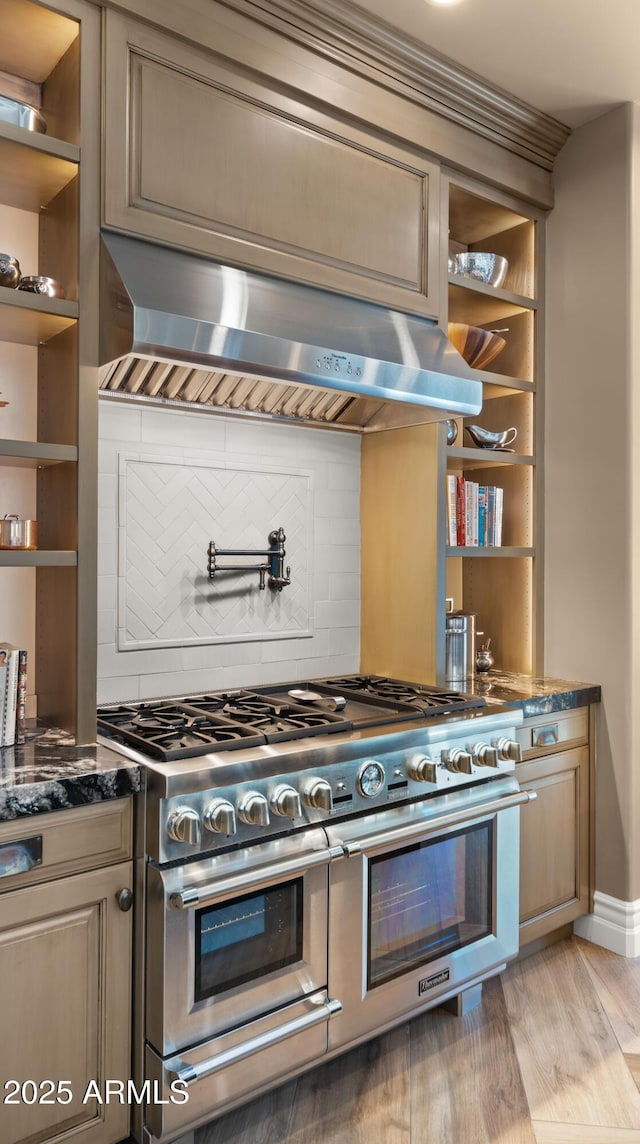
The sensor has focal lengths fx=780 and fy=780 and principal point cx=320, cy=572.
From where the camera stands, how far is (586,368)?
290 cm

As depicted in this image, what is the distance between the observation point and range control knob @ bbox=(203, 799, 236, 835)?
5.52ft

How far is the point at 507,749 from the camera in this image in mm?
2369

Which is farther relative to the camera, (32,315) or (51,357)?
(51,357)

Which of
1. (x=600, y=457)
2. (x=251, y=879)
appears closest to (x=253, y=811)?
(x=251, y=879)

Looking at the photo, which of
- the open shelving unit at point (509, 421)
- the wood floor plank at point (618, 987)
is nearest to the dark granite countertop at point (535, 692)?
the open shelving unit at point (509, 421)

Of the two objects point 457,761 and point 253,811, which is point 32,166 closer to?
point 253,811

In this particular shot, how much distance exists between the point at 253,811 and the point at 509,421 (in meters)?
2.03

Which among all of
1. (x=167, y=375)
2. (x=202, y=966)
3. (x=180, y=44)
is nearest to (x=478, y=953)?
(x=202, y=966)

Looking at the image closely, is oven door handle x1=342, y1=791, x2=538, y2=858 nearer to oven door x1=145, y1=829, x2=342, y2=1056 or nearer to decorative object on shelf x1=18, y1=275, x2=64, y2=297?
oven door x1=145, y1=829, x2=342, y2=1056

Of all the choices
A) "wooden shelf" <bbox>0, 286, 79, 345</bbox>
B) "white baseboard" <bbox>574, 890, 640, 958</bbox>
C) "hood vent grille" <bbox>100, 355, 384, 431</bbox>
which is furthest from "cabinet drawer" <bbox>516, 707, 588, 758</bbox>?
"wooden shelf" <bbox>0, 286, 79, 345</bbox>

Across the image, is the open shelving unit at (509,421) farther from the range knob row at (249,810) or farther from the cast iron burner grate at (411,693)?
the range knob row at (249,810)

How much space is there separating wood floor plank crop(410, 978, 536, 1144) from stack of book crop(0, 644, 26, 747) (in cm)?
133

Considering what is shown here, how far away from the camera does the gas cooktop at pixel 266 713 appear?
1.87 metres

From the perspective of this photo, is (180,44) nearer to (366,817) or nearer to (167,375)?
(167,375)
